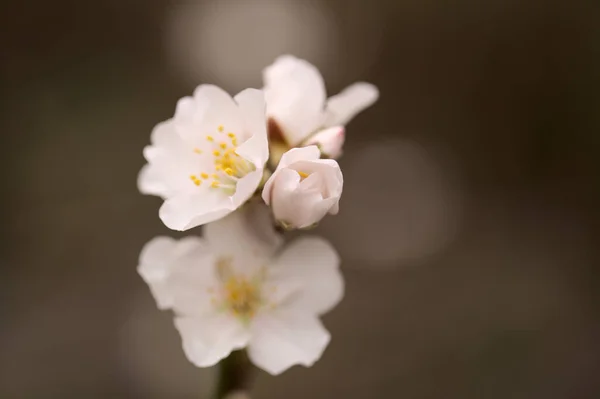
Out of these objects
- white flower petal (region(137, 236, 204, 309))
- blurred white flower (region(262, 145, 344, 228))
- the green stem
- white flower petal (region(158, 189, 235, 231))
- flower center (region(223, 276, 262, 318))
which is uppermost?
blurred white flower (region(262, 145, 344, 228))

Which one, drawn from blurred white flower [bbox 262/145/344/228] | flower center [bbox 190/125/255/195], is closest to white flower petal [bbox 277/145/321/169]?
blurred white flower [bbox 262/145/344/228]

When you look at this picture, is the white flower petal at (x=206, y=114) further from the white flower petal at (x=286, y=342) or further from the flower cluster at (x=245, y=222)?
the white flower petal at (x=286, y=342)

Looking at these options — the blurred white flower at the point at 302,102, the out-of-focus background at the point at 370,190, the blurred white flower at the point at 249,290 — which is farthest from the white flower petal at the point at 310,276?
the out-of-focus background at the point at 370,190

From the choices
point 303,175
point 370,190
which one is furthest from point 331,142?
point 370,190

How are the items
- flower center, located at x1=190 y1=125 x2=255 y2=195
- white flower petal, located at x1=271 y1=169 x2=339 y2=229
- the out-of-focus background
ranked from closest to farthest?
white flower petal, located at x1=271 y1=169 x2=339 y2=229, flower center, located at x1=190 y1=125 x2=255 y2=195, the out-of-focus background

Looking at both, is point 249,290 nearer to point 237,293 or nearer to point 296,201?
point 237,293

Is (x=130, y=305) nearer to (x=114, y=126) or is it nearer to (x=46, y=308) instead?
(x=46, y=308)

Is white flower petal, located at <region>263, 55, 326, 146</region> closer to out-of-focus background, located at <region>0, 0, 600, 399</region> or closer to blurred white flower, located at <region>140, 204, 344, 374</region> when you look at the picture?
blurred white flower, located at <region>140, 204, 344, 374</region>
